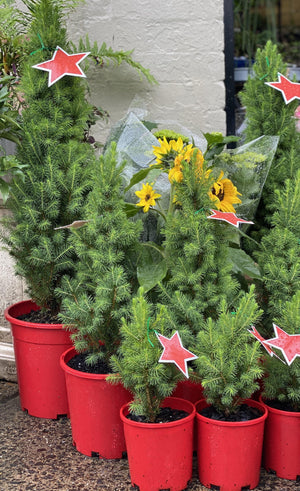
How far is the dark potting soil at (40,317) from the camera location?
10.2ft

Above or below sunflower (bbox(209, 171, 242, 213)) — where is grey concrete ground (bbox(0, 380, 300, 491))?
below

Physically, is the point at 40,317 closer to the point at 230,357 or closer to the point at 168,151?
the point at 168,151

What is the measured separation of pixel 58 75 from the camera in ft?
9.73

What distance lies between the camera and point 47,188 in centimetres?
296

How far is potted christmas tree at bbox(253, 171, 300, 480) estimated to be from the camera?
2.41 metres

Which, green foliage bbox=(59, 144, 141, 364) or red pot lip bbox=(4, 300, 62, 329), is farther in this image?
red pot lip bbox=(4, 300, 62, 329)

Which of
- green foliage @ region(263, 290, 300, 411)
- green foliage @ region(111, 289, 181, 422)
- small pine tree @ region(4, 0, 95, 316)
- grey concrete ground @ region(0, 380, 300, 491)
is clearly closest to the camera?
green foliage @ region(111, 289, 181, 422)

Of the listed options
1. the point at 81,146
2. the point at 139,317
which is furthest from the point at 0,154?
the point at 139,317

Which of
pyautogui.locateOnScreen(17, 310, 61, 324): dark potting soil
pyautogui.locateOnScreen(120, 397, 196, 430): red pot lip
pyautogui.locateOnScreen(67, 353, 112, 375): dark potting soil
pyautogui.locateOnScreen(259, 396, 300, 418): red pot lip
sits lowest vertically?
pyautogui.locateOnScreen(259, 396, 300, 418): red pot lip

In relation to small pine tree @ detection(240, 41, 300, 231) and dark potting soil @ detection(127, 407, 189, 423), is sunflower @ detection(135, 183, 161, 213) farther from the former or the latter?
dark potting soil @ detection(127, 407, 189, 423)

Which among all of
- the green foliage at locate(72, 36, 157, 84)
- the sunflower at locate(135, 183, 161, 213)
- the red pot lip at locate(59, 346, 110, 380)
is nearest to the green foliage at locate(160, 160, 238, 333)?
the sunflower at locate(135, 183, 161, 213)

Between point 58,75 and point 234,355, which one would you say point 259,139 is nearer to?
point 58,75

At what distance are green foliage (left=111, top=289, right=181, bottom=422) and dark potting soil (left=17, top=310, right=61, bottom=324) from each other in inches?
30.5

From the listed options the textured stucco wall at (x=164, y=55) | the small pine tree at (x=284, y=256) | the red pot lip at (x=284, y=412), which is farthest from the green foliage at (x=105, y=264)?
the textured stucco wall at (x=164, y=55)
